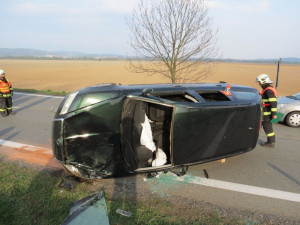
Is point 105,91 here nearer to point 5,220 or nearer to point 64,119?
point 64,119

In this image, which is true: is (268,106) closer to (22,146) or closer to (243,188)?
(243,188)

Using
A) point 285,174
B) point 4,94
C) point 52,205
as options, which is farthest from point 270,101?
point 4,94

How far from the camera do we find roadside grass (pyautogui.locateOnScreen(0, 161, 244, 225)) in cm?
287

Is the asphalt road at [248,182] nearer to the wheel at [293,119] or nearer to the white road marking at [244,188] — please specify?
the white road marking at [244,188]

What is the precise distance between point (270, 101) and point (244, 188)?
245 centimetres

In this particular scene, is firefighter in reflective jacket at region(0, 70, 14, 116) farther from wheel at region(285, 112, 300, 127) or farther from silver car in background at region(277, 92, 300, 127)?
wheel at region(285, 112, 300, 127)

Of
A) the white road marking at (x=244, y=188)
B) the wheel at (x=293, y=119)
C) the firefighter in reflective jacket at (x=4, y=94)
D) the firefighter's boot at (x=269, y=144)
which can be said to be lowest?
the white road marking at (x=244, y=188)

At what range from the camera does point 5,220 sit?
2869 millimetres

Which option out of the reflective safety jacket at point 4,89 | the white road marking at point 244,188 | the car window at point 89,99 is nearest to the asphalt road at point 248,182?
the white road marking at point 244,188

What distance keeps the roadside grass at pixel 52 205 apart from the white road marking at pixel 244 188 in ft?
2.52

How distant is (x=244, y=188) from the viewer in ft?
11.9

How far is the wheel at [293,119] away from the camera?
6.75 meters

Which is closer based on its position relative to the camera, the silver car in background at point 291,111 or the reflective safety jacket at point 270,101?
the reflective safety jacket at point 270,101

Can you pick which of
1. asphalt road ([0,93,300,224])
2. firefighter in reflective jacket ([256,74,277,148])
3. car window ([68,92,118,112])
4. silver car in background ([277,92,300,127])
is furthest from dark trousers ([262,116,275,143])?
car window ([68,92,118,112])
